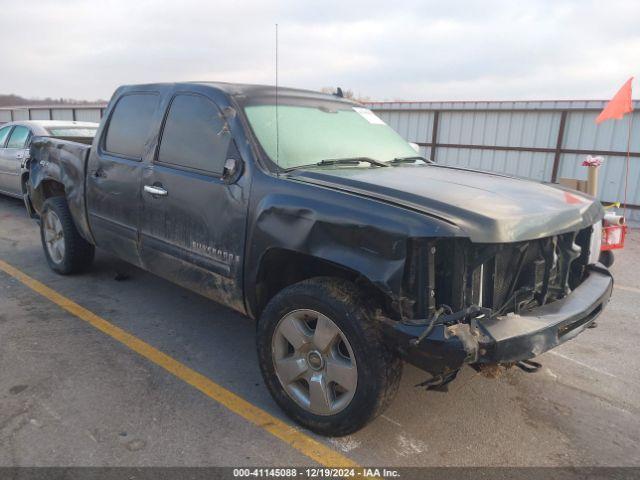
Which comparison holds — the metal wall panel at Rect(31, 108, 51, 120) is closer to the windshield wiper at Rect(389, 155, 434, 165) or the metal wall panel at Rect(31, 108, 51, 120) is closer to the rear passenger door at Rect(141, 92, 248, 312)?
the rear passenger door at Rect(141, 92, 248, 312)

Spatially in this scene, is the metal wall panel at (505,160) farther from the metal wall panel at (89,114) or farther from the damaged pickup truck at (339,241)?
the metal wall panel at (89,114)

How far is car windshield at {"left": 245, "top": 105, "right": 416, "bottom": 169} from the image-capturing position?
308 centimetres

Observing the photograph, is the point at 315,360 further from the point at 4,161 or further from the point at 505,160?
the point at 505,160

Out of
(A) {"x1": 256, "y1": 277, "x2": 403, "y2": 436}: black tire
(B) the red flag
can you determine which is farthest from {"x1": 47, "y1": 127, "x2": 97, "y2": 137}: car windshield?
(B) the red flag

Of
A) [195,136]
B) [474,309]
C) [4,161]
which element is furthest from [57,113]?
[474,309]

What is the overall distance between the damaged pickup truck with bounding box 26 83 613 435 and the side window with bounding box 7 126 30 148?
211 inches

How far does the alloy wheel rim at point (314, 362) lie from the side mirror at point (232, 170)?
0.91 m

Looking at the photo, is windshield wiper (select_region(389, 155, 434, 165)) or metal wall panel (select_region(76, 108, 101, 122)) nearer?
windshield wiper (select_region(389, 155, 434, 165))

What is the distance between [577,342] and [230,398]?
2771mm

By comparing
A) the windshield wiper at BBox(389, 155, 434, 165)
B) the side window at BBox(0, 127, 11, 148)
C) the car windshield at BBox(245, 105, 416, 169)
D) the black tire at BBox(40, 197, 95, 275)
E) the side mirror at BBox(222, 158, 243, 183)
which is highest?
the car windshield at BBox(245, 105, 416, 169)

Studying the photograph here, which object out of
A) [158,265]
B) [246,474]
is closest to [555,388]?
[246,474]

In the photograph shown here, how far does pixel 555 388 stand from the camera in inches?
127

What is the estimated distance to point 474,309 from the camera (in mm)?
2229

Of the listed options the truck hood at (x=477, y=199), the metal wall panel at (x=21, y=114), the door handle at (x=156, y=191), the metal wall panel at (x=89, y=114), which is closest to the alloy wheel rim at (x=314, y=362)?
the truck hood at (x=477, y=199)
